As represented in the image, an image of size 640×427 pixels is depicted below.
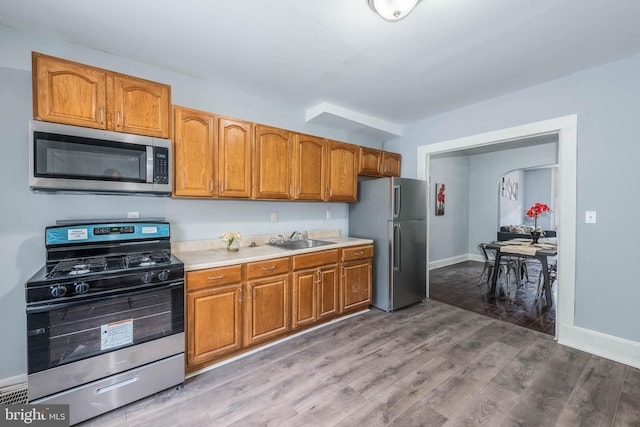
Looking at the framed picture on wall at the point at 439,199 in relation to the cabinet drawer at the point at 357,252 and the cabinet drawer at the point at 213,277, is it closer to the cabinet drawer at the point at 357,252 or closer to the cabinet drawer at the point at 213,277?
the cabinet drawer at the point at 357,252

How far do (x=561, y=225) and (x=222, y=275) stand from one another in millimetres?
3345

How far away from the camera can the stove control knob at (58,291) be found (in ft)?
5.02

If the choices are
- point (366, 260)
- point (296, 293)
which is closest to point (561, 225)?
point (366, 260)

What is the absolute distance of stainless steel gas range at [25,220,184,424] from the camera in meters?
1.55

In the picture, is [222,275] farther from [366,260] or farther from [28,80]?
[28,80]

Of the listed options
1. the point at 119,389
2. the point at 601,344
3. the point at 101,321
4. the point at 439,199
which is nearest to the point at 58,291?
the point at 101,321

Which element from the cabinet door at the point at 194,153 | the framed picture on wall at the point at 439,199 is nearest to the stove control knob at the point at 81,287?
the cabinet door at the point at 194,153

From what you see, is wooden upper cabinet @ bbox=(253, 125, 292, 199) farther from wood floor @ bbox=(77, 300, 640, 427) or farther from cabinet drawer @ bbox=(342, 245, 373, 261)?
wood floor @ bbox=(77, 300, 640, 427)

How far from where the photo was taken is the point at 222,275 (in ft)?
7.32

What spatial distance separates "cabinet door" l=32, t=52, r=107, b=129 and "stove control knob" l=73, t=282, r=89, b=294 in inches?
43.3

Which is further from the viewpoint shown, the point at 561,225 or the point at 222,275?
the point at 561,225

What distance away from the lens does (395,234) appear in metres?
3.41

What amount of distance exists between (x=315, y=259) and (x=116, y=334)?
173 centimetres

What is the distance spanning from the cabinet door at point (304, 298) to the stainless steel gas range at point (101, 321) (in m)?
1.07
